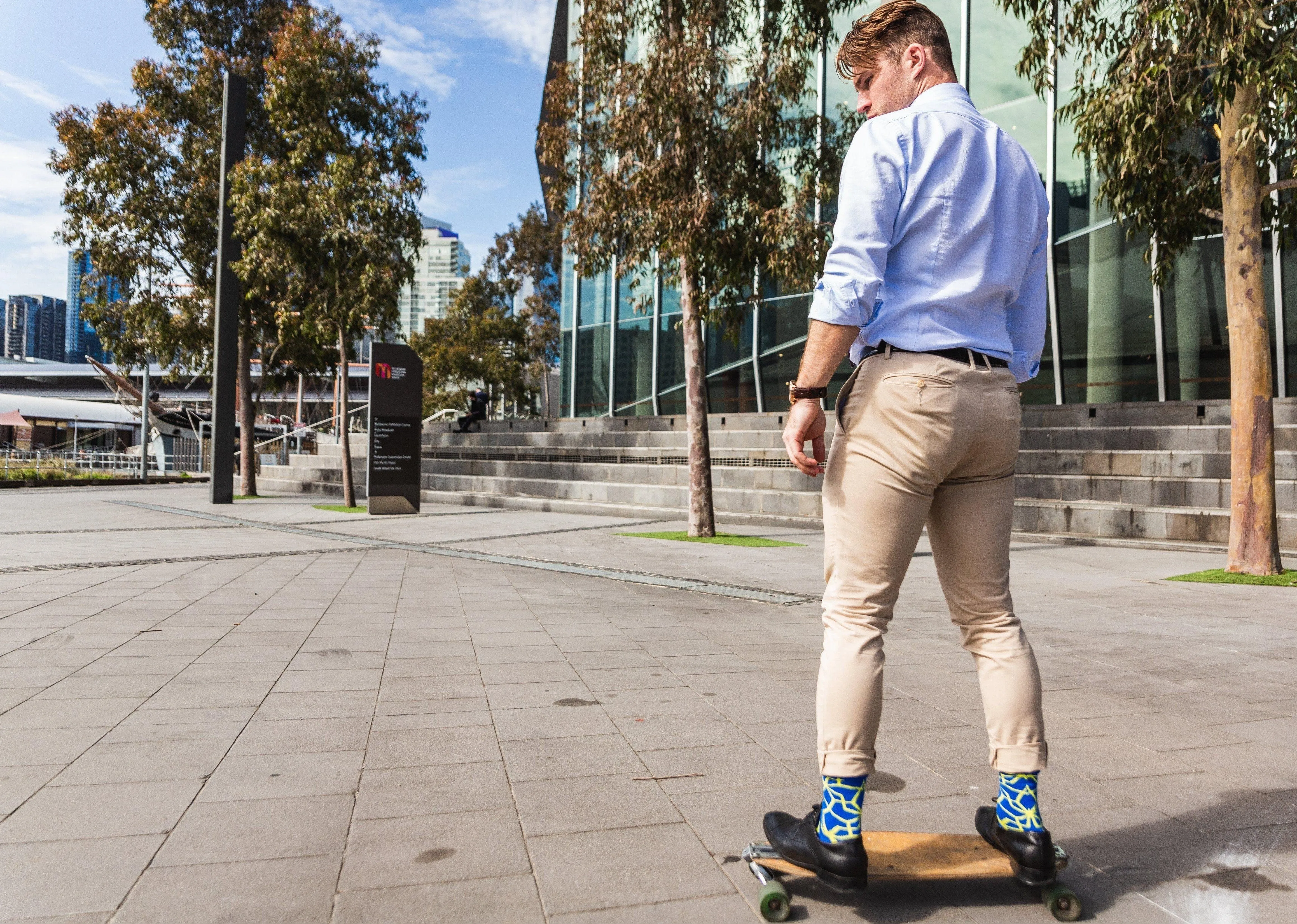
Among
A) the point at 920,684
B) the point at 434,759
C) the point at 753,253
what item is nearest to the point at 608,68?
the point at 753,253

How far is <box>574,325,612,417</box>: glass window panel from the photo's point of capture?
25.7 metres

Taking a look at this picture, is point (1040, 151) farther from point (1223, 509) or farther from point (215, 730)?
point (215, 730)

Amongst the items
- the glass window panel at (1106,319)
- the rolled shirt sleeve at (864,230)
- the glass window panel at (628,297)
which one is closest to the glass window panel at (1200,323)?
the glass window panel at (1106,319)

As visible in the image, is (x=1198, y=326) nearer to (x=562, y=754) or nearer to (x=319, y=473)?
(x=562, y=754)

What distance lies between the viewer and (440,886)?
7.39 ft

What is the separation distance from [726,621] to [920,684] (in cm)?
191

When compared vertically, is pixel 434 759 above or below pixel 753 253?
below

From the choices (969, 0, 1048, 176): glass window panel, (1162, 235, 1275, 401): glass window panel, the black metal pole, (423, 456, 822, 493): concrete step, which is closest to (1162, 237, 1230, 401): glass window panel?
(1162, 235, 1275, 401): glass window panel

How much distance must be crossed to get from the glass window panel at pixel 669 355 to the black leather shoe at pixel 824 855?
69.0ft

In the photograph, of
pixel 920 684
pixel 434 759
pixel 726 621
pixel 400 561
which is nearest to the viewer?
pixel 434 759

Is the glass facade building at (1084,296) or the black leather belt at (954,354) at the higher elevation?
the glass facade building at (1084,296)

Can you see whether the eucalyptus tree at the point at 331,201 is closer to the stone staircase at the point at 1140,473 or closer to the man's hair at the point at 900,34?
the stone staircase at the point at 1140,473

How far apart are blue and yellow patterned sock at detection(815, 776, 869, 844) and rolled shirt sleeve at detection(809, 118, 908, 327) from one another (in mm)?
1012

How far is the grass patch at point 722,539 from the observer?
38.3 feet
